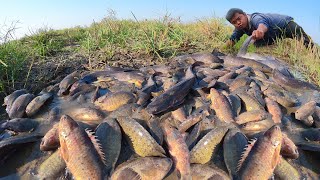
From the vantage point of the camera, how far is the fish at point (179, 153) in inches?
130

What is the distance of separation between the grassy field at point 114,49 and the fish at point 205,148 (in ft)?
13.1

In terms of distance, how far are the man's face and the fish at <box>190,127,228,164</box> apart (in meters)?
6.31

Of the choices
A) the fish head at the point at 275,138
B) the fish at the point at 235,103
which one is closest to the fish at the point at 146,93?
the fish at the point at 235,103

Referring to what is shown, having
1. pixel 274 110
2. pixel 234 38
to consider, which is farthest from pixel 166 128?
pixel 234 38

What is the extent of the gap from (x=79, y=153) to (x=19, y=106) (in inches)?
72.9

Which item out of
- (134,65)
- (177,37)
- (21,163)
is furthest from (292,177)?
(177,37)

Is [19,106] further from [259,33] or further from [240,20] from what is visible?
[240,20]

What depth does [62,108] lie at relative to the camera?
4848mm

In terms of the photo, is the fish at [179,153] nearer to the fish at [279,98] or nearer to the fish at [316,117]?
the fish at [279,98]

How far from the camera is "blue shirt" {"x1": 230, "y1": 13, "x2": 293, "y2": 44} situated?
912cm

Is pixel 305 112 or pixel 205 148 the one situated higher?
pixel 205 148

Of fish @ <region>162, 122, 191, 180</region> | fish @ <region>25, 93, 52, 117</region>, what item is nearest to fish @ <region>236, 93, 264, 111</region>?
fish @ <region>162, 122, 191, 180</region>

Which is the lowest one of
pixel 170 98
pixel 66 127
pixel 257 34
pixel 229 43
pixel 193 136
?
pixel 229 43

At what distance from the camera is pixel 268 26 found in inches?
360
